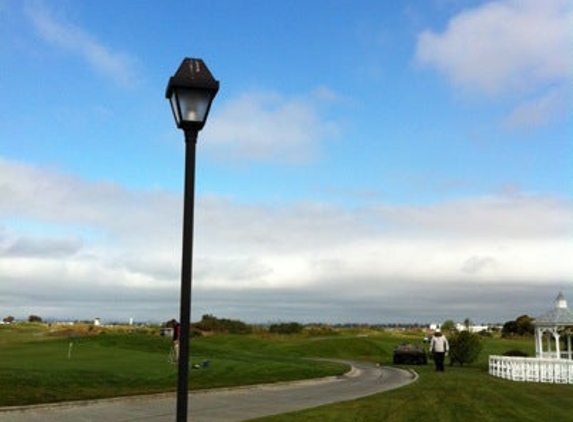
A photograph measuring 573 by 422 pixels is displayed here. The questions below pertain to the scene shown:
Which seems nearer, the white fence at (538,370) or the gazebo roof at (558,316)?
the white fence at (538,370)

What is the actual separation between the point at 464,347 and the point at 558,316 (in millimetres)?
8448

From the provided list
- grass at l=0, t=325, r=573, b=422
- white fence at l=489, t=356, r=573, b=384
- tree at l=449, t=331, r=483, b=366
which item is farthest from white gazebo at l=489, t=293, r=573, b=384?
tree at l=449, t=331, r=483, b=366

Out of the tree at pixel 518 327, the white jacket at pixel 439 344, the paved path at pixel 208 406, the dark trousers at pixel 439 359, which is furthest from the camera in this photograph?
the tree at pixel 518 327

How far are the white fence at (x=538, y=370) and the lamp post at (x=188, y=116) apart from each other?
25.0 metres

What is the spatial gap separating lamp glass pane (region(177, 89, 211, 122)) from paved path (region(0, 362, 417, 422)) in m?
8.99

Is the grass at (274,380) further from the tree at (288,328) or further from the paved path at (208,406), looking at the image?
the tree at (288,328)

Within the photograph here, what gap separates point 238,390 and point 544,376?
45.6ft

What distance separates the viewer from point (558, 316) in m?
32.6

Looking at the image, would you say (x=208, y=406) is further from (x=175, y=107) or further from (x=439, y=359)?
(x=439, y=359)

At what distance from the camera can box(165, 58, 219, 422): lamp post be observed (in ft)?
24.3

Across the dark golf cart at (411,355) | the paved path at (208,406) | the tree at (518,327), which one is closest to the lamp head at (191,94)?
the paved path at (208,406)

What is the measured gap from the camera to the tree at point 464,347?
40156mm

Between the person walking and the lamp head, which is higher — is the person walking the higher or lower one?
the lower one

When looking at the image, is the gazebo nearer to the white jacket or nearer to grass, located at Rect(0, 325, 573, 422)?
the white jacket
